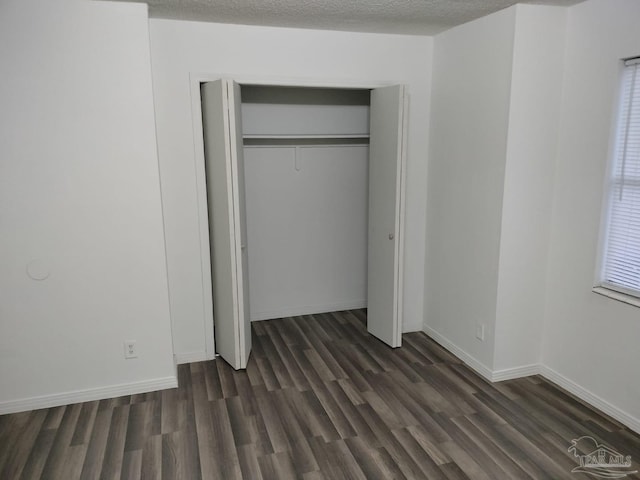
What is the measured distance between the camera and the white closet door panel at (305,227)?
430cm

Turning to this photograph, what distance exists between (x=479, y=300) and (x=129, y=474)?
2441mm

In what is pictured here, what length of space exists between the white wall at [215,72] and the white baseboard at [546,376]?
123cm

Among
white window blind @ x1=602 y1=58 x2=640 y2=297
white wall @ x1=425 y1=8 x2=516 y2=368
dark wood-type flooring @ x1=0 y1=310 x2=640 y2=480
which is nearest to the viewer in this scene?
dark wood-type flooring @ x1=0 y1=310 x2=640 y2=480

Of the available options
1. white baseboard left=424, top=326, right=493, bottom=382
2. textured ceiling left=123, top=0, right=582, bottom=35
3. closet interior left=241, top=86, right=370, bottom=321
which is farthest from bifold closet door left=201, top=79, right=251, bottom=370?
white baseboard left=424, top=326, right=493, bottom=382

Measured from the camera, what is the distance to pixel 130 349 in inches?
123

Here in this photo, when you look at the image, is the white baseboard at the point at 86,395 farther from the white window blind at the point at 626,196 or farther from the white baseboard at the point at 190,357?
the white window blind at the point at 626,196

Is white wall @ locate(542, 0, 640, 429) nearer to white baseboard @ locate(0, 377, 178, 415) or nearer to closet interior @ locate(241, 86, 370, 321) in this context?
closet interior @ locate(241, 86, 370, 321)

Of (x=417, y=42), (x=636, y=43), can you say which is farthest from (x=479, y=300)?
(x=417, y=42)

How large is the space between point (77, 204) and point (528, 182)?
9.32 feet

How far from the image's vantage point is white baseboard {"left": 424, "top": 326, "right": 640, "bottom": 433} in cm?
277

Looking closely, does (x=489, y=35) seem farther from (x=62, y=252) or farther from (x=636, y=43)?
(x=62, y=252)

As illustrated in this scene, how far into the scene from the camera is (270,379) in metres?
3.36

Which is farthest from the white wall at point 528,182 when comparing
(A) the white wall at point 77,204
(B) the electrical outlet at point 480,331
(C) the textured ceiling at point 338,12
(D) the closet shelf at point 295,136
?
(A) the white wall at point 77,204

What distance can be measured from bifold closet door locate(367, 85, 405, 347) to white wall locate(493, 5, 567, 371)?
795 mm
